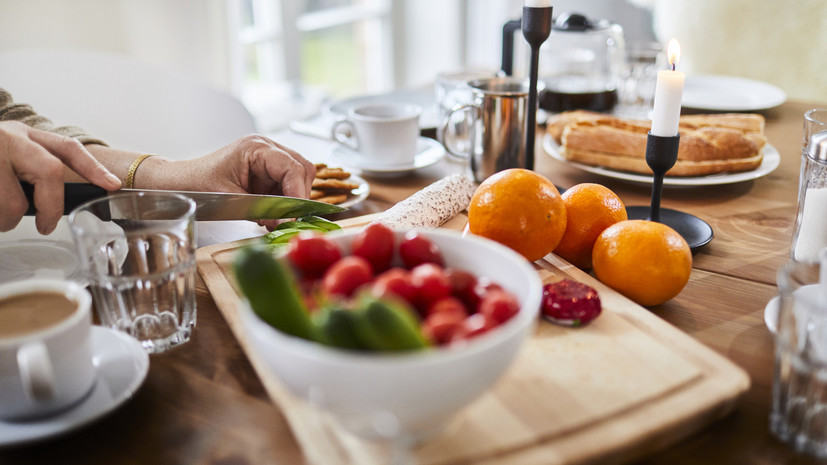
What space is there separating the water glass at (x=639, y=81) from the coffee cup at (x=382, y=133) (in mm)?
633

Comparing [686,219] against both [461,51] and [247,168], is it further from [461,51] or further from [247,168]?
[461,51]

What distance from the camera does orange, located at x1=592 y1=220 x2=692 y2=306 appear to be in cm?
86

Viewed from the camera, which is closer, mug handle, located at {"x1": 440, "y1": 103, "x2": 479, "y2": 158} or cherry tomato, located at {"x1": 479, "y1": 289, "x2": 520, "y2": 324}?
cherry tomato, located at {"x1": 479, "y1": 289, "x2": 520, "y2": 324}

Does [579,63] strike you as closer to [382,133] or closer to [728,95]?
[728,95]

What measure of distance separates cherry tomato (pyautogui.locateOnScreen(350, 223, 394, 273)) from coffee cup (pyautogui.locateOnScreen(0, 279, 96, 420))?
0.91 ft

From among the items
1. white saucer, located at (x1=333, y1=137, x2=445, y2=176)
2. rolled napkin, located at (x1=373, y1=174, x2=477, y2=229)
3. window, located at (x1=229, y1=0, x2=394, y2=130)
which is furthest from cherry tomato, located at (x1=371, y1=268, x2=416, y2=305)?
window, located at (x1=229, y1=0, x2=394, y2=130)

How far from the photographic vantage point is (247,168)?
1.17 meters

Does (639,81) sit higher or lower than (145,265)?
higher

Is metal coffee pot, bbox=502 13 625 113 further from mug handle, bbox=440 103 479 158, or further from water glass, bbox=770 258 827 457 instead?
water glass, bbox=770 258 827 457

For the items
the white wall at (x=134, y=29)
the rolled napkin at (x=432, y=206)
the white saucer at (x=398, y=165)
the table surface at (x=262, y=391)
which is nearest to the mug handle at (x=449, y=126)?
the white saucer at (x=398, y=165)

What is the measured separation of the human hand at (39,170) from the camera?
933 mm

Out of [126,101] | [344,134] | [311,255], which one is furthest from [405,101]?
[311,255]

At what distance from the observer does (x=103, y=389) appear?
71cm

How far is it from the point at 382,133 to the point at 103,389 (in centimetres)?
81
